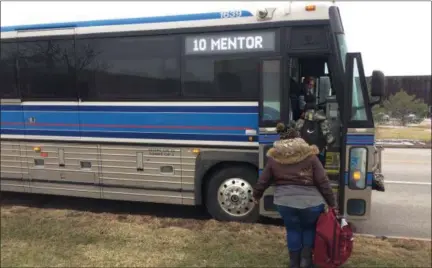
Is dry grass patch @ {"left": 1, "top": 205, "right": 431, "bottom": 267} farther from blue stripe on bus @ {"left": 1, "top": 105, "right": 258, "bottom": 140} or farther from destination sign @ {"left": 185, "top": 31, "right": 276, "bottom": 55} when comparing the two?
destination sign @ {"left": 185, "top": 31, "right": 276, "bottom": 55}

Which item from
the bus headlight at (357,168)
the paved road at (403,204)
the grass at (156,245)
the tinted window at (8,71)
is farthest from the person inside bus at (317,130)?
the tinted window at (8,71)

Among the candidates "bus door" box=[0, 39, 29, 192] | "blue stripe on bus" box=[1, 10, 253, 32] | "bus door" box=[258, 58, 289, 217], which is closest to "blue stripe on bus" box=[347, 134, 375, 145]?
"bus door" box=[258, 58, 289, 217]

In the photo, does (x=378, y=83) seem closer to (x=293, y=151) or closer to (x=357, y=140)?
Answer: (x=357, y=140)

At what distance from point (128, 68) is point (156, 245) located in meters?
2.84

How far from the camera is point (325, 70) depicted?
5707 mm

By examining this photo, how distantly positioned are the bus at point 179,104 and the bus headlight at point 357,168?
0.02 m

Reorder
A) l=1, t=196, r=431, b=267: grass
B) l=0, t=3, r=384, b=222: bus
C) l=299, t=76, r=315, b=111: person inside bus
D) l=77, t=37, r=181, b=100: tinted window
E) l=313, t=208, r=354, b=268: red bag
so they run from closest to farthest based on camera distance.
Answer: l=313, t=208, r=354, b=268: red bag → l=1, t=196, r=431, b=267: grass → l=0, t=3, r=384, b=222: bus → l=299, t=76, r=315, b=111: person inside bus → l=77, t=37, r=181, b=100: tinted window

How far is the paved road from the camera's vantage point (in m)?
6.08

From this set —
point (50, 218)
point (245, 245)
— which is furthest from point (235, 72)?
point (50, 218)

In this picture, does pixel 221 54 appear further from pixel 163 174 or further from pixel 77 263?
pixel 77 263

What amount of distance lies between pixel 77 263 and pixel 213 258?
1.50 m

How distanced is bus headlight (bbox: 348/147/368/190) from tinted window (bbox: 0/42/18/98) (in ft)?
18.4

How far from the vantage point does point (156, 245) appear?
4758mm

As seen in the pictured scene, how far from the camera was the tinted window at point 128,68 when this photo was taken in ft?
19.5
